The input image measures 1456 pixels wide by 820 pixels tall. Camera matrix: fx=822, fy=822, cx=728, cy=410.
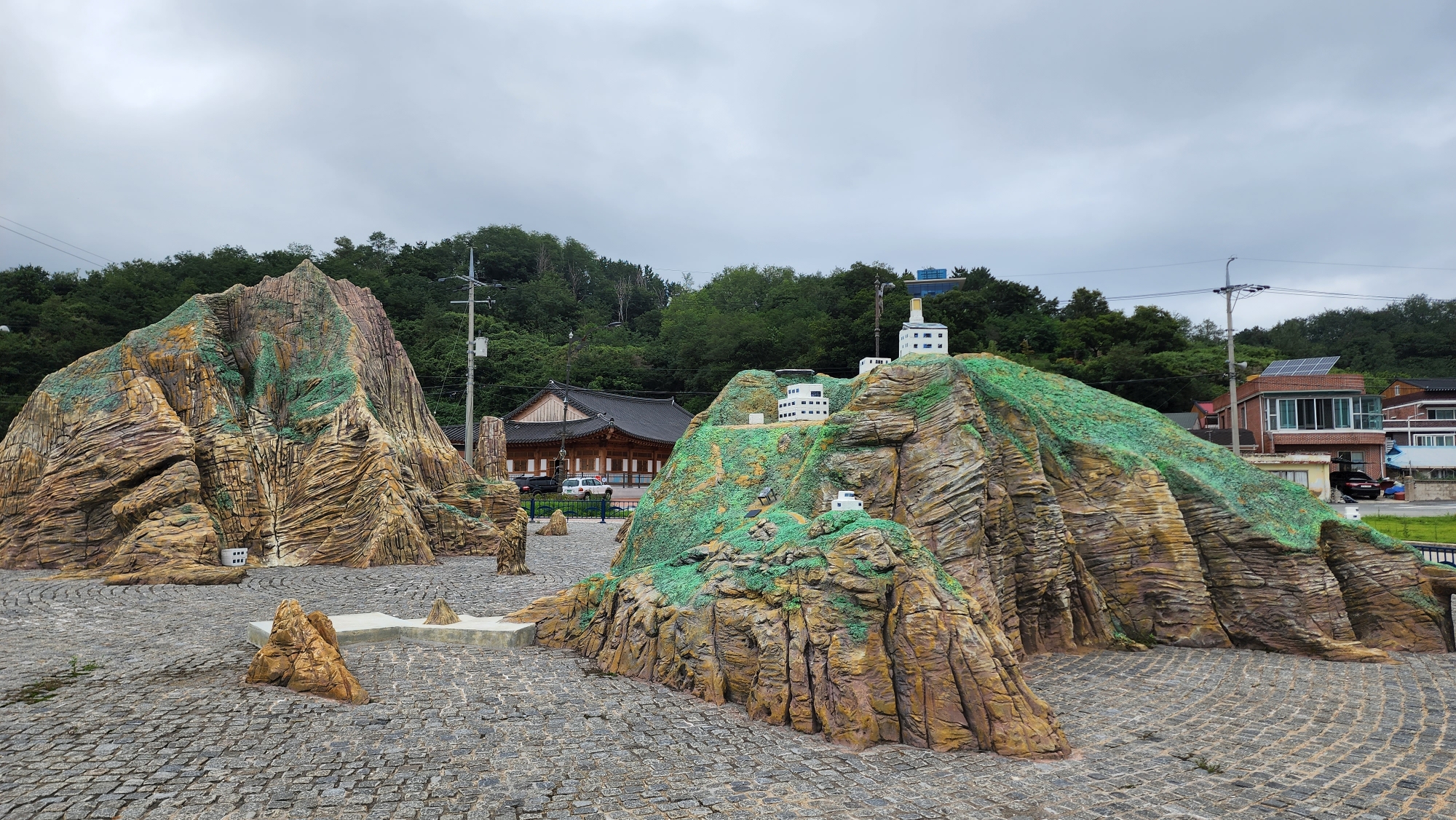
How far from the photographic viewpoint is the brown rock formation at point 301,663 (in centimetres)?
736

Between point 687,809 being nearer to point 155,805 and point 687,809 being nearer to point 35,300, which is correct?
point 155,805

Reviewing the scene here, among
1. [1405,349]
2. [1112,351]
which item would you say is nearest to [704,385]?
[1112,351]

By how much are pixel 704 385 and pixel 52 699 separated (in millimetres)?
39893

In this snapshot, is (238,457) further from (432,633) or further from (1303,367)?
(1303,367)

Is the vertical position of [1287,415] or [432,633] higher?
[1287,415]

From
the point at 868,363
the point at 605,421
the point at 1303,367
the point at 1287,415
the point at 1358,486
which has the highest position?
the point at 1303,367

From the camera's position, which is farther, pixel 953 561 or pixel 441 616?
pixel 441 616

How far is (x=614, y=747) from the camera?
251 inches

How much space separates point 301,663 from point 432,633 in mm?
2260

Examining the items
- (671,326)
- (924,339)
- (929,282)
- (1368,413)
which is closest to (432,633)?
(924,339)

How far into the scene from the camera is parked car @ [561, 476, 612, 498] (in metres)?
35.0

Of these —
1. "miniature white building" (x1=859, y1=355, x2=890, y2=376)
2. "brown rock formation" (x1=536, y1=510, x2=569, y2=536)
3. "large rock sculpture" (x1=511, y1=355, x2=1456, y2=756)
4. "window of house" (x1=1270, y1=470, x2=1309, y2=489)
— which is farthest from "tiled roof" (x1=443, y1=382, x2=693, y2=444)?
"large rock sculpture" (x1=511, y1=355, x2=1456, y2=756)

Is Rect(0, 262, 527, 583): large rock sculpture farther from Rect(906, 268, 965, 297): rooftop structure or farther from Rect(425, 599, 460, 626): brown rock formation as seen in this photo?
Rect(906, 268, 965, 297): rooftop structure

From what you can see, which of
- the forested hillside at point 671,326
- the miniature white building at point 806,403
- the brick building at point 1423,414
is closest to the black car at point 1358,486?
the forested hillside at point 671,326
